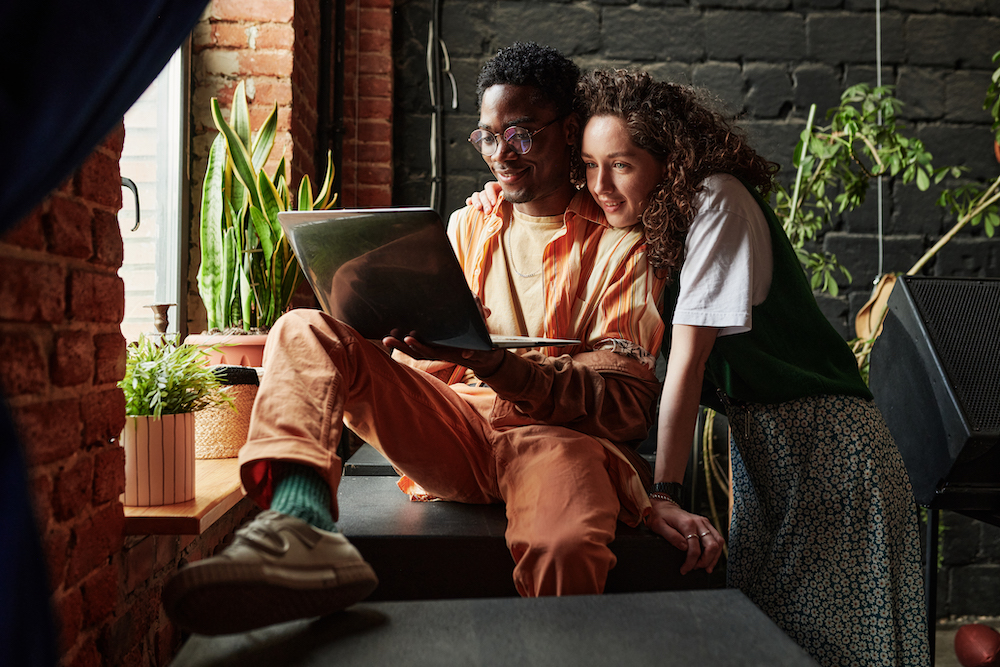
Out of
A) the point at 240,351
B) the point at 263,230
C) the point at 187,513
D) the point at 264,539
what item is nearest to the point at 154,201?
the point at 263,230

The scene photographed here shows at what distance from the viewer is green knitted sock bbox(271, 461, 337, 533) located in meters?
0.94

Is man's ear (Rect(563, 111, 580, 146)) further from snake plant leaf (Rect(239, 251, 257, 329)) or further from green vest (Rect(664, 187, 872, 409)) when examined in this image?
snake plant leaf (Rect(239, 251, 257, 329))

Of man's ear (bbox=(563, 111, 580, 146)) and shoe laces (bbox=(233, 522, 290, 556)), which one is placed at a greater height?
man's ear (bbox=(563, 111, 580, 146))

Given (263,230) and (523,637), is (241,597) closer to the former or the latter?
(523,637)

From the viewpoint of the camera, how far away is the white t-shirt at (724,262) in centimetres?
142

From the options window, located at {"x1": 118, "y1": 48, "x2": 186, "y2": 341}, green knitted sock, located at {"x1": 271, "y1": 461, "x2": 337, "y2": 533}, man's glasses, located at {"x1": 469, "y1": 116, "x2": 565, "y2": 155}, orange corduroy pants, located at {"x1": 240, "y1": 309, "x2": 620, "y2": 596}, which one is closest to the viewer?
green knitted sock, located at {"x1": 271, "y1": 461, "x2": 337, "y2": 533}

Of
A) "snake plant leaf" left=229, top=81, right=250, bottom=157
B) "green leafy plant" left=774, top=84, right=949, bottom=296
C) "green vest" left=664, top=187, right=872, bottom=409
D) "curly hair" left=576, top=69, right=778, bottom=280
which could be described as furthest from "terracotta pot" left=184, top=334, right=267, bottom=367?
"green leafy plant" left=774, top=84, right=949, bottom=296

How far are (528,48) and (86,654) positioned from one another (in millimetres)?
1515

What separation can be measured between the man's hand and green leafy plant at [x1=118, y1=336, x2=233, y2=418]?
0.36 m

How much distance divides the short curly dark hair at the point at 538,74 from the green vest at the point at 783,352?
1.71 feet

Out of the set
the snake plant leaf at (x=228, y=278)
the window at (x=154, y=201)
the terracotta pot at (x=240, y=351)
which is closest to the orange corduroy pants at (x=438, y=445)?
the terracotta pot at (x=240, y=351)

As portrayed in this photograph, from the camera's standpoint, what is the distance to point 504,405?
60.6 inches

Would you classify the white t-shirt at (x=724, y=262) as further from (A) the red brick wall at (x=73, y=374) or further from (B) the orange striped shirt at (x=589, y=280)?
(A) the red brick wall at (x=73, y=374)

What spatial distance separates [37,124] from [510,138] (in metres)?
1.13
